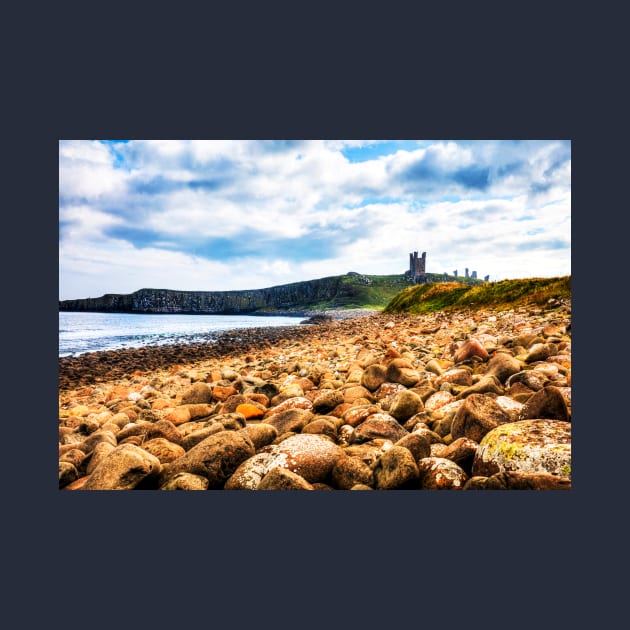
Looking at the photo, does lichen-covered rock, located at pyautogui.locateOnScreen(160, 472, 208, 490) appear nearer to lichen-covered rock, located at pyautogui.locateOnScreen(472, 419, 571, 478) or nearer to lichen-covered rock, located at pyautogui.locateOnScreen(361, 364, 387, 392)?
lichen-covered rock, located at pyautogui.locateOnScreen(361, 364, 387, 392)

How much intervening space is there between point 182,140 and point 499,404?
5.00m

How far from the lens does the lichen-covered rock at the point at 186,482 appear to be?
11.0 feet

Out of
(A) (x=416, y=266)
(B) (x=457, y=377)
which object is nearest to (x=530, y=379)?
A: (B) (x=457, y=377)

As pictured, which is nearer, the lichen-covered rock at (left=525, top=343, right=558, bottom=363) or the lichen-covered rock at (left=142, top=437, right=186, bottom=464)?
the lichen-covered rock at (left=142, top=437, right=186, bottom=464)

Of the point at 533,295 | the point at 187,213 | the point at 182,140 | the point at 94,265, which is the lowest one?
the point at 533,295

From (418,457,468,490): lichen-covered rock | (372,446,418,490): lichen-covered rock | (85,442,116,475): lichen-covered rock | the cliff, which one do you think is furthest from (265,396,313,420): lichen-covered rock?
the cliff

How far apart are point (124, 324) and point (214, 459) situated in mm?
4693

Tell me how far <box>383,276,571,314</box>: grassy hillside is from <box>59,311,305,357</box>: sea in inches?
111

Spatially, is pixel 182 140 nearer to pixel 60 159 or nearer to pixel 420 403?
pixel 60 159

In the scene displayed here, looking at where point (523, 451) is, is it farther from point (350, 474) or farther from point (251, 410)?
point (251, 410)

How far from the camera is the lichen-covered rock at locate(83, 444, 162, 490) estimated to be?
336 centimetres

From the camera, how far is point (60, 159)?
171 inches

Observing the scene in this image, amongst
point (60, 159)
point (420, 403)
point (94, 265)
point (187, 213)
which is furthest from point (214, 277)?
point (420, 403)

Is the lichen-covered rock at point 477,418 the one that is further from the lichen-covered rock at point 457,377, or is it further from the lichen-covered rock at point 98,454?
the lichen-covered rock at point 98,454
